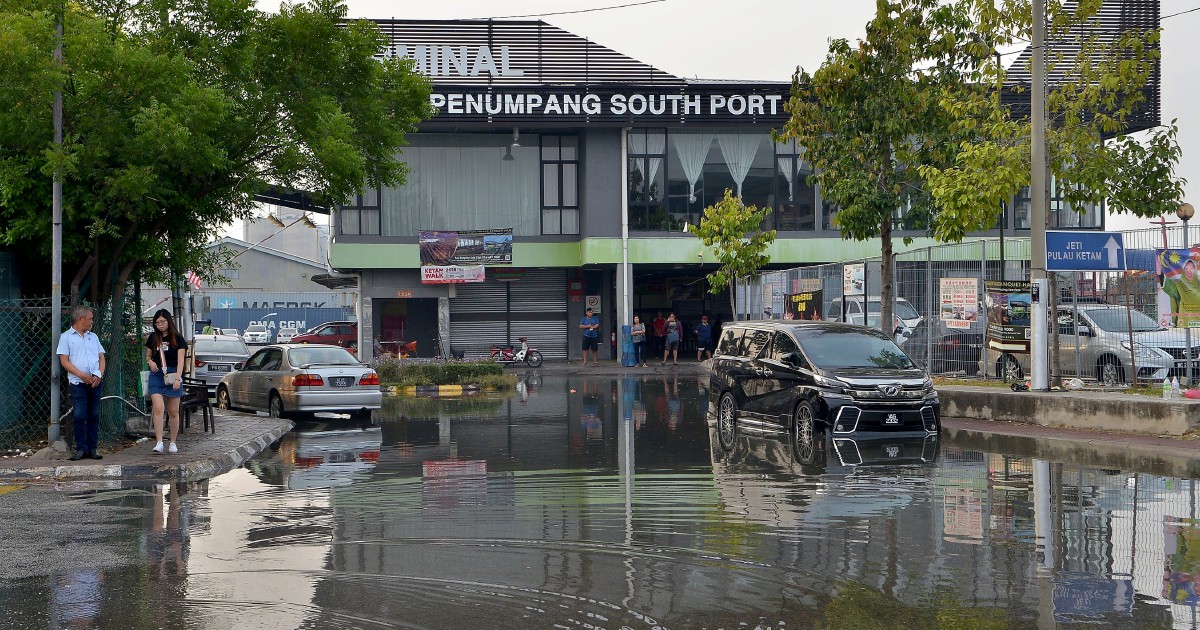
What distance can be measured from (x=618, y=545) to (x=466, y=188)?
35.8 metres

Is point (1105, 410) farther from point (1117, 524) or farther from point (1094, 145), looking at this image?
point (1117, 524)

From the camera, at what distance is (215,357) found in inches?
1097

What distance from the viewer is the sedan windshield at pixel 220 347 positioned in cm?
2814

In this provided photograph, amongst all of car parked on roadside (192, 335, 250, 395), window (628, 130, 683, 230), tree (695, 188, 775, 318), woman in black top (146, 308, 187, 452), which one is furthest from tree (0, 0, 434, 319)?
window (628, 130, 683, 230)

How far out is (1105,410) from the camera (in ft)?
54.8

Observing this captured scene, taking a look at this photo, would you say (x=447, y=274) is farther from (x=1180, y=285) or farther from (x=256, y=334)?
(x=256, y=334)

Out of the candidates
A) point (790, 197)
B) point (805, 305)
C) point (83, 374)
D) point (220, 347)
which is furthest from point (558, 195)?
point (83, 374)

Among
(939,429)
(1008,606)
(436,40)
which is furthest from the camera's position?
(436,40)

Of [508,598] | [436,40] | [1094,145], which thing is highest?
[436,40]

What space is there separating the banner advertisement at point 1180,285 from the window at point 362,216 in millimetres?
30342

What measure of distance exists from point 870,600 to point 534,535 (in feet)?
10.3

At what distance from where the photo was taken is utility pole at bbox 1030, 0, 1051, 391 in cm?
1894

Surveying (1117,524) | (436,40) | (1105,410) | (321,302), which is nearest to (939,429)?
(1105,410)

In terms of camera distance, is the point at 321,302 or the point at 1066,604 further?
the point at 321,302
